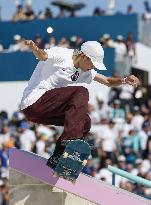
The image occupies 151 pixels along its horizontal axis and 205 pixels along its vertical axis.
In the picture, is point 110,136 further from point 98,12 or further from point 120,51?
point 98,12

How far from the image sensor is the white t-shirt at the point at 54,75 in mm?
6457

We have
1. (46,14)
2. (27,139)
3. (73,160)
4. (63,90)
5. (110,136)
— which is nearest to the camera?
(73,160)

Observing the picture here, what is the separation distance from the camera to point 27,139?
49.5 ft

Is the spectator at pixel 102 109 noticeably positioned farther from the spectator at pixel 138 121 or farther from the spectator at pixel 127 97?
the spectator at pixel 138 121

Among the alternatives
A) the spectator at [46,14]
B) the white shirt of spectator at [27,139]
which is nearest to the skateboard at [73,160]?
the white shirt of spectator at [27,139]

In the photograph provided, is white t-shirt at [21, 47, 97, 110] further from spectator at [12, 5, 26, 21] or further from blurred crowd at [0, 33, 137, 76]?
spectator at [12, 5, 26, 21]

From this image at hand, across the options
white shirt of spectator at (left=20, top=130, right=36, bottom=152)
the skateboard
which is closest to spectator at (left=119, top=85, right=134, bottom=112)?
white shirt of spectator at (left=20, top=130, right=36, bottom=152)

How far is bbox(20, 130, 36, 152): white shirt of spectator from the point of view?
1493 cm

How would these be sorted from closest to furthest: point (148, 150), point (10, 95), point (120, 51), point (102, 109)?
point (148, 150) < point (102, 109) < point (10, 95) < point (120, 51)

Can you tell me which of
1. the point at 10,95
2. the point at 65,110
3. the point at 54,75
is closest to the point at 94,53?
the point at 54,75

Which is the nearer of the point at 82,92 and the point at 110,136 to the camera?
the point at 82,92

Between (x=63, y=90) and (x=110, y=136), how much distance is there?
27.2ft

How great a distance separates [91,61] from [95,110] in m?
10.6

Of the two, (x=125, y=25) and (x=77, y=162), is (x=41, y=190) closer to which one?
(x=77, y=162)
